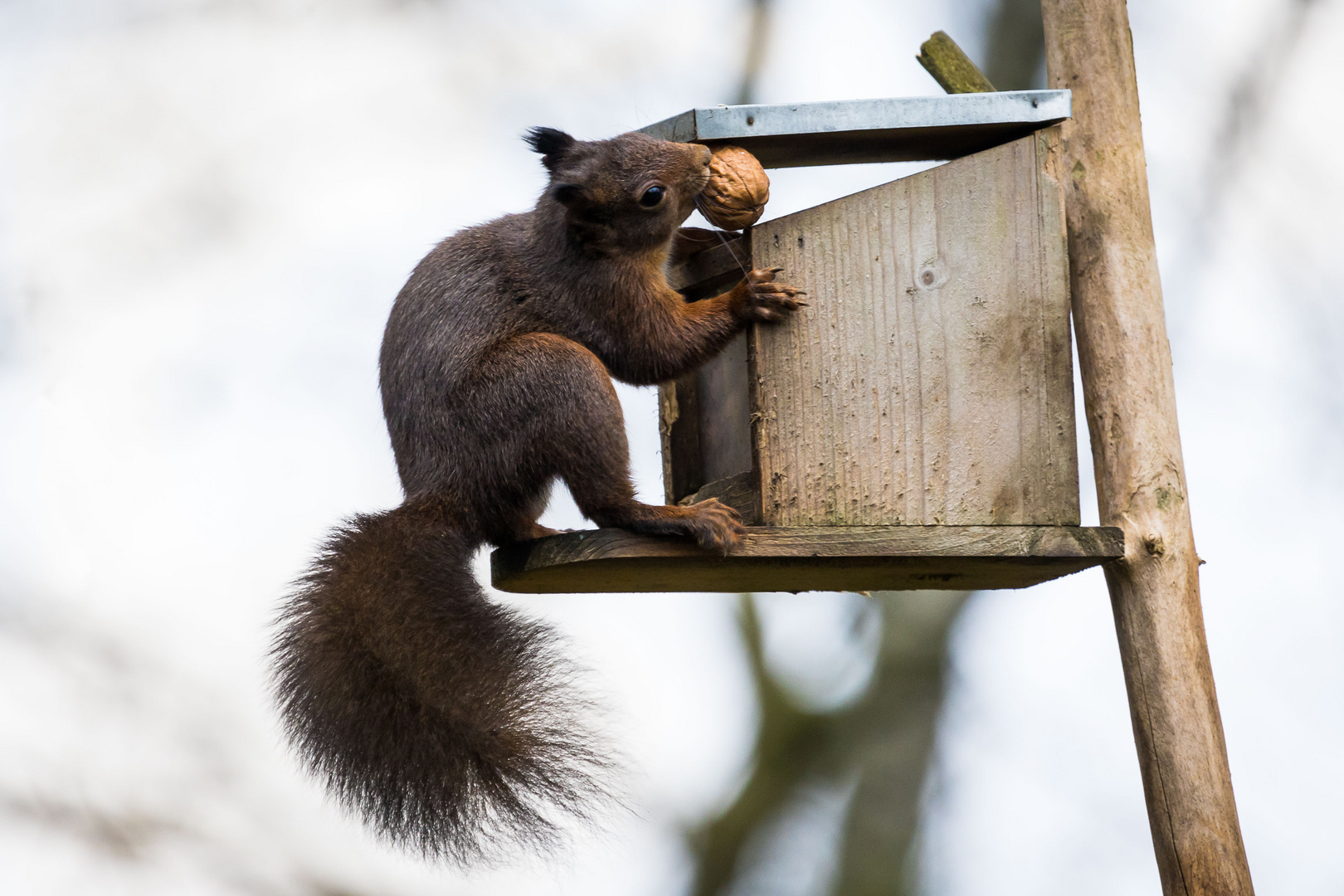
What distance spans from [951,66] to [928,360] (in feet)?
3.73

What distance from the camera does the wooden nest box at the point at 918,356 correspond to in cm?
232

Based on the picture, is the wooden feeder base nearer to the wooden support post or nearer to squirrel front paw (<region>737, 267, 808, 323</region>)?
the wooden support post

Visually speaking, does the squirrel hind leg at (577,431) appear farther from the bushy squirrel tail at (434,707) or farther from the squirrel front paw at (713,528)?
the bushy squirrel tail at (434,707)

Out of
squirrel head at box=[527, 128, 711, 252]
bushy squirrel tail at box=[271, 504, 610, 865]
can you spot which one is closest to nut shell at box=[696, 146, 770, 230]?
squirrel head at box=[527, 128, 711, 252]

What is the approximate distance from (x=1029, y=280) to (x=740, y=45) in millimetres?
2985

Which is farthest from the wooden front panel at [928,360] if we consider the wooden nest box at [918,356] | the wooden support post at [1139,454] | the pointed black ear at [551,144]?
the pointed black ear at [551,144]

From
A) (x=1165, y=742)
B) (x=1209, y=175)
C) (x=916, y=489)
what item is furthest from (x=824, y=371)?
(x=1209, y=175)

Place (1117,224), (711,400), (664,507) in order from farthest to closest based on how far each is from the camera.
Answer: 1. (711,400)
2. (1117,224)
3. (664,507)

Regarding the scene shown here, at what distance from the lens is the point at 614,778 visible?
2338 millimetres

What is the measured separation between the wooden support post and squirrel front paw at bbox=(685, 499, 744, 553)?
2.90 feet

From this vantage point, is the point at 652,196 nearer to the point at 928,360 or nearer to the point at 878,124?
the point at 878,124

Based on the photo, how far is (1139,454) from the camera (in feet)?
8.52

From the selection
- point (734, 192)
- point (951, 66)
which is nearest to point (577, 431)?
point (734, 192)

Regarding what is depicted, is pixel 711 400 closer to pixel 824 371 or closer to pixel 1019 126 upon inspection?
pixel 824 371
